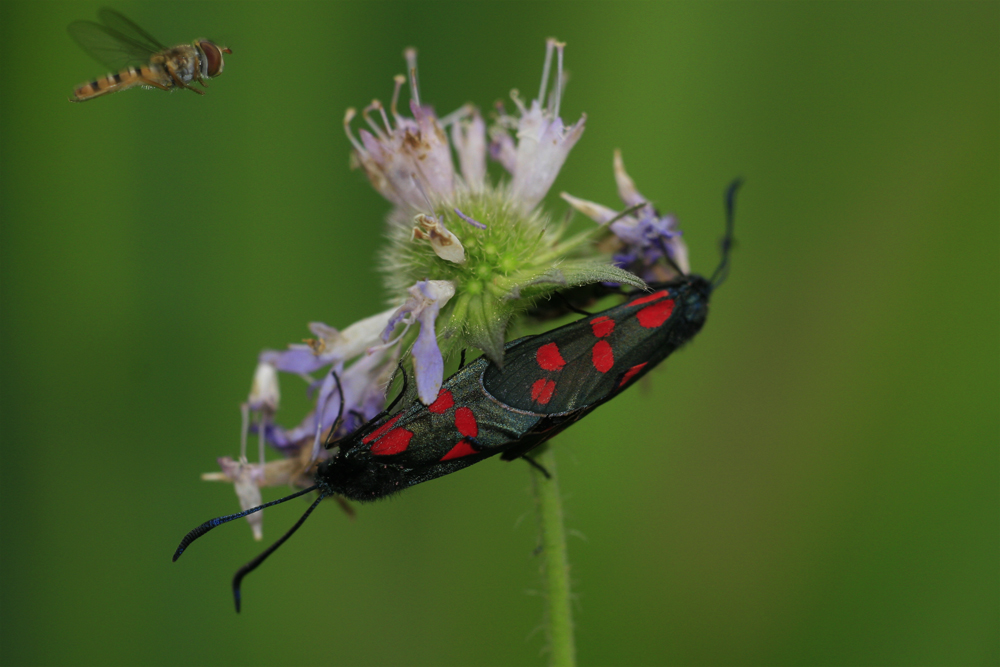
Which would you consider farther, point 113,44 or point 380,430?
point 113,44

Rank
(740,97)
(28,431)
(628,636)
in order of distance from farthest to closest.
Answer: (740,97)
(28,431)
(628,636)

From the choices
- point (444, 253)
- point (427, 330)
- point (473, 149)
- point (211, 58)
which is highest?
point (211, 58)

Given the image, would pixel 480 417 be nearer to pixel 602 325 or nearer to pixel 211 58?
pixel 602 325

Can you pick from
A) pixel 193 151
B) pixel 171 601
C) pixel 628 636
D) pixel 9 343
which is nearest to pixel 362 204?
pixel 193 151

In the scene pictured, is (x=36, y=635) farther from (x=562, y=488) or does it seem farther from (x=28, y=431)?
(x=562, y=488)

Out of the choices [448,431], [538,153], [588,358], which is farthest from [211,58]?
[588,358]

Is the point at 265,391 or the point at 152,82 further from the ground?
the point at 152,82

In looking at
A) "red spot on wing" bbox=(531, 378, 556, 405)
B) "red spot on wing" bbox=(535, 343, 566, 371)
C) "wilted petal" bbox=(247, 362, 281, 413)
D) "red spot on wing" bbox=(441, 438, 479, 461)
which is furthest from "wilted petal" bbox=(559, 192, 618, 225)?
"wilted petal" bbox=(247, 362, 281, 413)
